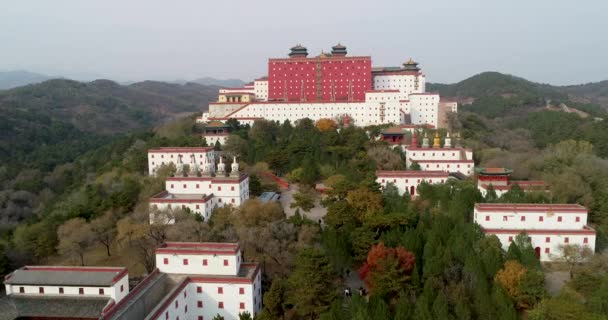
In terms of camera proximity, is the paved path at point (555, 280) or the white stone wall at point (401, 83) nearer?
the paved path at point (555, 280)

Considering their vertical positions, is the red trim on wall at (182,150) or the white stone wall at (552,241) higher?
the red trim on wall at (182,150)

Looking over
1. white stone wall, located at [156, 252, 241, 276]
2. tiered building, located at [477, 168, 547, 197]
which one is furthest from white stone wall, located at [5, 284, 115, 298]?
tiered building, located at [477, 168, 547, 197]

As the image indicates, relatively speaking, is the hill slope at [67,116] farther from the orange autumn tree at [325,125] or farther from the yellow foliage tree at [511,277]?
the yellow foliage tree at [511,277]

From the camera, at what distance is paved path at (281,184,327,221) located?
3302cm

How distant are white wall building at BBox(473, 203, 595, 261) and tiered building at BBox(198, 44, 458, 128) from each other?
24.0m

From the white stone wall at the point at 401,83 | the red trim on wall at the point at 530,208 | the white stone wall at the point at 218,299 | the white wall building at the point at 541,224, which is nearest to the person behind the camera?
the white stone wall at the point at 218,299

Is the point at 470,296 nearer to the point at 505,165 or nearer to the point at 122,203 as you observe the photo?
the point at 505,165

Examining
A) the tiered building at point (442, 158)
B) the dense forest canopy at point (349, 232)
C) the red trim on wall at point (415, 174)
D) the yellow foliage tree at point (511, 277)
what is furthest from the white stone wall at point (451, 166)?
the yellow foliage tree at point (511, 277)

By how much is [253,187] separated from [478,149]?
2134 cm

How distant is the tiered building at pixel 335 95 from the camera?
174ft

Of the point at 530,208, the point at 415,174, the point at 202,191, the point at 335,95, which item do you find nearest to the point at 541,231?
the point at 530,208

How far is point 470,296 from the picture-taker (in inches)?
874

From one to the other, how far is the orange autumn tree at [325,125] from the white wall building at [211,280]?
2700cm

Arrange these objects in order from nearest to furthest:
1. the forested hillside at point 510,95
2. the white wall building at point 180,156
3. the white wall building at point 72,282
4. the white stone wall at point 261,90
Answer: the white wall building at point 72,282 < the white wall building at point 180,156 < the white stone wall at point 261,90 < the forested hillside at point 510,95
